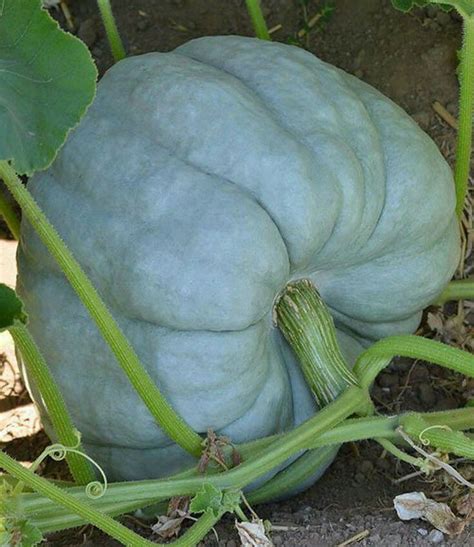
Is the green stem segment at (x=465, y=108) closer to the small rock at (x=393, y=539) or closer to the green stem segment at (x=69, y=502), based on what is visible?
the small rock at (x=393, y=539)

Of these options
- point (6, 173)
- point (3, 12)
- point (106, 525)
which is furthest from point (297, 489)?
point (3, 12)

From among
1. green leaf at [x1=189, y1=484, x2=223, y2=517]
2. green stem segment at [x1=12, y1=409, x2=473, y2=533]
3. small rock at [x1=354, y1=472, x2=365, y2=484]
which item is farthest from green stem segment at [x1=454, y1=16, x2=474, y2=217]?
green leaf at [x1=189, y1=484, x2=223, y2=517]

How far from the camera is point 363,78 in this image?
115 inches

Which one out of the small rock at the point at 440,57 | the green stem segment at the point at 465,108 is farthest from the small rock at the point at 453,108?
the green stem segment at the point at 465,108

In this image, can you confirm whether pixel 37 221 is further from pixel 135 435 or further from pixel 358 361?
pixel 358 361

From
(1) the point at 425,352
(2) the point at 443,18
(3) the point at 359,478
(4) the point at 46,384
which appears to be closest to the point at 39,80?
(4) the point at 46,384

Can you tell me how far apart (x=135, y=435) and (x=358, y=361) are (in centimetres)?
49

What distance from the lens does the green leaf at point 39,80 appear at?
169 cm

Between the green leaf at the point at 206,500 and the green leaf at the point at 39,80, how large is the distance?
0.64 metres

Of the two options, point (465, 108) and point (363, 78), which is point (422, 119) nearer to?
point (363, 78)

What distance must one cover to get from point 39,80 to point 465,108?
42.0 inches

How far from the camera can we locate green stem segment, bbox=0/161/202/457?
71.4 inches

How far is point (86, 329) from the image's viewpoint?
2084 mm

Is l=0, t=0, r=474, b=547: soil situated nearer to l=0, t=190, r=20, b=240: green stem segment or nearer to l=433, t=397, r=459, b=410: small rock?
l=433, t=397, r=459, b=410: small rock
